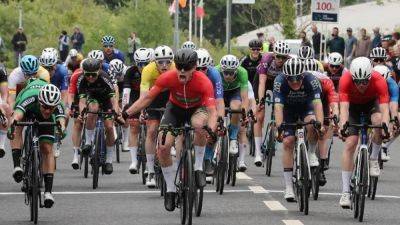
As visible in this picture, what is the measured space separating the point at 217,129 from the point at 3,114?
321 cm

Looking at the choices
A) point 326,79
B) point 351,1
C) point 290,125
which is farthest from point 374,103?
point 351,1

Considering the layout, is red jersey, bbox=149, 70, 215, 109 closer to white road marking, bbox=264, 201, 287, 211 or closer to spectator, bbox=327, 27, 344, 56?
white road marking, bbox=264, 201, 287, 211

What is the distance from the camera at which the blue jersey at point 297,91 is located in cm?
1666

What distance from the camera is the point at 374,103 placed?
16.4 metres

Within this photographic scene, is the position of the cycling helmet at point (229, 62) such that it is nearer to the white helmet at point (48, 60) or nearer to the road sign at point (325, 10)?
the white helmet at point (48, 60)

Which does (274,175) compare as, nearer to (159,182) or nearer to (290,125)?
(159,182)

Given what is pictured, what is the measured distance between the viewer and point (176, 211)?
16.4m

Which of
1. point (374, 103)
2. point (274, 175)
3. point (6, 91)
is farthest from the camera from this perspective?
point (274, 175)

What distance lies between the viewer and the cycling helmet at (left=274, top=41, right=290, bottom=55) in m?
21.1

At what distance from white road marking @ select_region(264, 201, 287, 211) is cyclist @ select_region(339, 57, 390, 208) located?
0.81 meters

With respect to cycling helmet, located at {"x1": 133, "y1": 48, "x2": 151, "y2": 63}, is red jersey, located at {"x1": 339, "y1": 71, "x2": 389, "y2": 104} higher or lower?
lower

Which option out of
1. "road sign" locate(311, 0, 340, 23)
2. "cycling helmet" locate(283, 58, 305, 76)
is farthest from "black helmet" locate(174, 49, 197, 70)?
"road sign" locate(311, 0, 340, 23)

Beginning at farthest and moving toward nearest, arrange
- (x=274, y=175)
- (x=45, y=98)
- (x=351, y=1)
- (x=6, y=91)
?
1. (x=351, y=1)
2. (x=274, y=175)
3. (x=6, y=91)
4. (x=45, y=98)

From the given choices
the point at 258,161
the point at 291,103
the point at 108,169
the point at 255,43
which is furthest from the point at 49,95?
the point at 255,43
